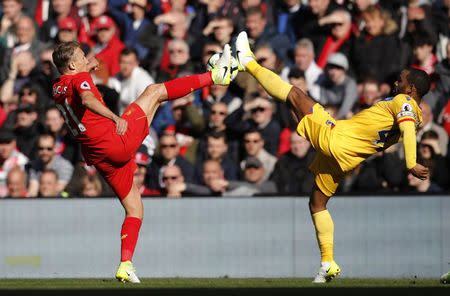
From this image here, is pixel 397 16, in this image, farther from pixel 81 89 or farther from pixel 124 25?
pixel 81 89

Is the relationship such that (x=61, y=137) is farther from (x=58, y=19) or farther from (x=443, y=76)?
(x=443, y=76)

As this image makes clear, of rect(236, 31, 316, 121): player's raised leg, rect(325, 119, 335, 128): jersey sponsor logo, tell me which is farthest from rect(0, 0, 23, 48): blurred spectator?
rect(325, 119, 335, 128): jersey sponsor logo

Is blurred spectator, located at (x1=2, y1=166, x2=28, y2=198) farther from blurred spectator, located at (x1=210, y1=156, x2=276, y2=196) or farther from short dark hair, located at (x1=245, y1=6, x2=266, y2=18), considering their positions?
short dark hair, located at (x1=245, y1=6, x2=266, y2=18)

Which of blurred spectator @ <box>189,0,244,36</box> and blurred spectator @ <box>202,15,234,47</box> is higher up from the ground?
blurred spectator @ <box>189,0,244,36</box>

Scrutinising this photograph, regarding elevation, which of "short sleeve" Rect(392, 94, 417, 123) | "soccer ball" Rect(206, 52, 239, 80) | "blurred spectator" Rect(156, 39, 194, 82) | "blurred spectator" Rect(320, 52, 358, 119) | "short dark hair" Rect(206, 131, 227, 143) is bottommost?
"short sleeve" Rect(392, 94, 417, 123)

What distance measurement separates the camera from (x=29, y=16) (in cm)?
1573

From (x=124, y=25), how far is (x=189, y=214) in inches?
129

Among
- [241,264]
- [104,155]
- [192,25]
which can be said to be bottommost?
[241,264]

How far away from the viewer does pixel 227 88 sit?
571 inches

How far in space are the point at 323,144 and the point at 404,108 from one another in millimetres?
825

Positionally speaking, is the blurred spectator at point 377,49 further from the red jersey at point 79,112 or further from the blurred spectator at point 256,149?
the red jersey at point 79,112

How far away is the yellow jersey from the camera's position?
33.5 ft

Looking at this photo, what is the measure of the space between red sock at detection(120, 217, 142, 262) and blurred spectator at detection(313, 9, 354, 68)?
15.3 ft

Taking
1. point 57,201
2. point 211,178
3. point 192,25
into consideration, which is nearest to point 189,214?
point 211,178
